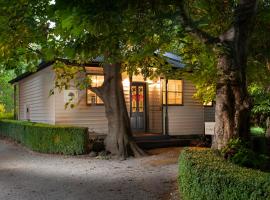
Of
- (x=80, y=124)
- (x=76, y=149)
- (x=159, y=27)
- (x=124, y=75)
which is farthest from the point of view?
(x=124, y=75)

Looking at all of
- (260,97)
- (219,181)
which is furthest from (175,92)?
(219,181)

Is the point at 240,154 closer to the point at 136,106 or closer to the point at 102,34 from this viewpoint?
the point at 102,34

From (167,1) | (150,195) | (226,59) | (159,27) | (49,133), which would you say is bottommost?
(150,195)

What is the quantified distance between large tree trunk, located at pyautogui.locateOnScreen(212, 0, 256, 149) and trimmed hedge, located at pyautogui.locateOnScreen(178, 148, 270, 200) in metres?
1.05

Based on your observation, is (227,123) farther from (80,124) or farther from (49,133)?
(80,124)

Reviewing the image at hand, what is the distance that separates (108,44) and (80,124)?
9.24 meters

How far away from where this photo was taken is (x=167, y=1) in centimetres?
632

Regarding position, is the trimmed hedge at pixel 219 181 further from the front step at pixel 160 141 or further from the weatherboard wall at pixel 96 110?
the weatherboard wall at pixel 96 110

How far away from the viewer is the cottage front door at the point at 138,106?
17.8 meters

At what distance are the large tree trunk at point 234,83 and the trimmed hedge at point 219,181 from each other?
1050mm

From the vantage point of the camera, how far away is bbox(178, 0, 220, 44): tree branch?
6426 millimetres

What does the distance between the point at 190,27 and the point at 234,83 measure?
52.8 inches

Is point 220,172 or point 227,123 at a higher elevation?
point 227,123

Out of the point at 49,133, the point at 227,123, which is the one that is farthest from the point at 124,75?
the point at 227,123
